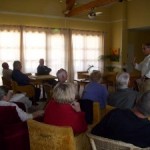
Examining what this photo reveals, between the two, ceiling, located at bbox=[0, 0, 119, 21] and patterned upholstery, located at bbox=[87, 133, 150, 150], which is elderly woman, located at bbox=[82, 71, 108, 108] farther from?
ceiling, located at bbox=[0, 0, 119, 21]

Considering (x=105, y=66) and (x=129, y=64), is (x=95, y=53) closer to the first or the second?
(x=105, y=66)

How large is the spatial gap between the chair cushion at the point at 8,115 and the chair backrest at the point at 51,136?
852 millimetres

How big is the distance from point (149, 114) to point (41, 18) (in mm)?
7643

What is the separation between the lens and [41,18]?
8992 millimetres

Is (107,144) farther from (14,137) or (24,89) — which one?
(24,89)

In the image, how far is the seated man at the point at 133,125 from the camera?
1.94 meters

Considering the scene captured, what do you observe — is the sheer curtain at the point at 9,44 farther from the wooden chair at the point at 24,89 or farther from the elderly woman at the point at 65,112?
the elderly woman at the point at 65,112

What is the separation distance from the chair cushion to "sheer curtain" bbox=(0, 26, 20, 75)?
224 inches

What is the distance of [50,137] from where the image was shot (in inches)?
81.7

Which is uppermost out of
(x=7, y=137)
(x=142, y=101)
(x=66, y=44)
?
(x=66, y=44)

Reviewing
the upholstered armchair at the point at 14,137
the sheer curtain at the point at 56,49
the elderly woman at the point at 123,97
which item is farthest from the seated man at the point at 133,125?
the sheer curtain at the point at 56,49

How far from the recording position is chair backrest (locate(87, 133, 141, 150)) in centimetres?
189

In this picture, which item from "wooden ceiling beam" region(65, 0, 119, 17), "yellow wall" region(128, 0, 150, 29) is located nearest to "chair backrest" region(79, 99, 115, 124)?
"wooden ceiling beam" region(65, 0, 119, 17)

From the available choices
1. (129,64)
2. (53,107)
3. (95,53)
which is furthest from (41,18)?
(53,107)
